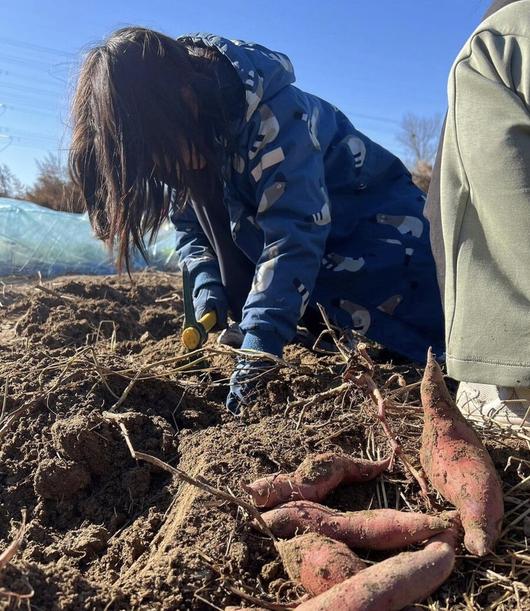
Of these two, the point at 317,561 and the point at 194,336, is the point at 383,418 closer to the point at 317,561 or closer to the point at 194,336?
the point at 317,561

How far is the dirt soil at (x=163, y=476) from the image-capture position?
96 centimetres

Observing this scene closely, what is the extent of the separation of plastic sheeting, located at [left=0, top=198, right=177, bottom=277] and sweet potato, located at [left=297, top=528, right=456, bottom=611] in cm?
516

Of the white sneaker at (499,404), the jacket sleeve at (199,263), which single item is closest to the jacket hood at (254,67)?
the jacket sleeve at (199,263)

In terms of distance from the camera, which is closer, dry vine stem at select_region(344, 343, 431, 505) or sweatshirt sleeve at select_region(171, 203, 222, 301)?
dry vine stem at select_region(344, 343, 431, 505)

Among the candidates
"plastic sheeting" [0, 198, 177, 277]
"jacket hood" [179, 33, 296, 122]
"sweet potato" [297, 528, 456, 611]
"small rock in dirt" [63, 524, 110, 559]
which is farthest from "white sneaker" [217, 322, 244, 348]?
"plastic sheeting" [0, 198, 177, 277]

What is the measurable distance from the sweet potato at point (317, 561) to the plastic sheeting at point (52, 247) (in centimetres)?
506

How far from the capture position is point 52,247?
20.6 ft

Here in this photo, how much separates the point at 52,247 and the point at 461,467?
583cm

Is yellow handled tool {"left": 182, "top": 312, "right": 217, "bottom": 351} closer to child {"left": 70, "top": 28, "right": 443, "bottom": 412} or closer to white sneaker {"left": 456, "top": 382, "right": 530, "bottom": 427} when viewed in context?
child {"left": 70, "top": 28, "right": 443, "bottom": 412}

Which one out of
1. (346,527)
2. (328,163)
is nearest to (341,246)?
(328,163)

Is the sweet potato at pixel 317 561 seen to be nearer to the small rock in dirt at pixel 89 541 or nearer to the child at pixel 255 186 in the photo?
the small rock in dirt at pixel 89 541

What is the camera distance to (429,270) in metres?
2.20

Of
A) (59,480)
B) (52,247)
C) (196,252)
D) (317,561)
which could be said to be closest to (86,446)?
(59,480)

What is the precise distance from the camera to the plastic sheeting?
5.95 metres
